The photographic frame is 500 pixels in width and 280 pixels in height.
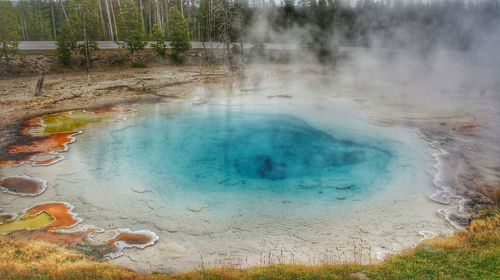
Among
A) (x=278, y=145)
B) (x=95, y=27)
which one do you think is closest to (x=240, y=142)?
(x=278, y=145)

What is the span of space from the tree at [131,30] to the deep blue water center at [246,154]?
12.9 metres

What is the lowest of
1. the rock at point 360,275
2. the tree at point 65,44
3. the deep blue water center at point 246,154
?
the rock at point 360,275

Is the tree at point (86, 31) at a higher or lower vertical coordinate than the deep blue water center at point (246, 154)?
higher

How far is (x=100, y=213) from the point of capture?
8344mm

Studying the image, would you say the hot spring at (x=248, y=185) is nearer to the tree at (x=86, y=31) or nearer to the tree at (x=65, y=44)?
the tree at (x=65, y=44)

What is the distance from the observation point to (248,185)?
9.73m

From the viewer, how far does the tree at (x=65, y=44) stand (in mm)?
22906

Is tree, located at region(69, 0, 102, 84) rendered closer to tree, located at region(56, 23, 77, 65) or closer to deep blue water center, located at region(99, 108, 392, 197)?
tree, located at region(56, 23, 77, 65)

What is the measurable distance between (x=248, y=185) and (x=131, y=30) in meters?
20.0

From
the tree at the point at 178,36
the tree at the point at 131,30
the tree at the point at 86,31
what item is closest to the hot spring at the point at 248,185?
the tree at the point at 86,31

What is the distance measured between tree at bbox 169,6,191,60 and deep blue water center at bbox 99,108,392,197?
45.0 ft

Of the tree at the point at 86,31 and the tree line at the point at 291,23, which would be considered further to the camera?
the tree at the point at 86,31

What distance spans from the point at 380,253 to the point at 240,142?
6.73 metres

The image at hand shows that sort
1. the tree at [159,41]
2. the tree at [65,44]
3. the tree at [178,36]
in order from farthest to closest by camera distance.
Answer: the tree at [178,36], the tree at [159,41], the tree at [65,44]
